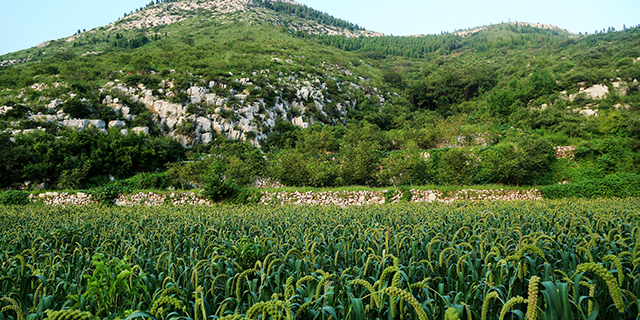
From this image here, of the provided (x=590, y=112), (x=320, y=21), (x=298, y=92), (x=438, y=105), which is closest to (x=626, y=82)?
(x=590, y=112)

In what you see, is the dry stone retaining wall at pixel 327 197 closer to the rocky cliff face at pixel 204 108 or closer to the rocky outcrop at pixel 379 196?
the rocky outcrop at pixel 379 196

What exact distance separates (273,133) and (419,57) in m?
96.4

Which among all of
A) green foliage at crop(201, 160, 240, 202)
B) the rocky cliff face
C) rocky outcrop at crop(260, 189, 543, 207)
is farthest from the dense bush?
the rocky cliff face

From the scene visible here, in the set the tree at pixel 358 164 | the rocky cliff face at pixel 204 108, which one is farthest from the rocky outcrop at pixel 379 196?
the rocky cliff face at pixel 204 108

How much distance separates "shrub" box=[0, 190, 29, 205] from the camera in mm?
22766

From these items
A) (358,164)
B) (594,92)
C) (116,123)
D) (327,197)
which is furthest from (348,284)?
(594,92)

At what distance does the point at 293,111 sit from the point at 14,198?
139ft

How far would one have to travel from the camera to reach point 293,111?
5875 centimetres

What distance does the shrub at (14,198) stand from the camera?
74.7ft

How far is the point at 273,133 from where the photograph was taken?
163 ft

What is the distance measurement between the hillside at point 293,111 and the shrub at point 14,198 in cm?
560

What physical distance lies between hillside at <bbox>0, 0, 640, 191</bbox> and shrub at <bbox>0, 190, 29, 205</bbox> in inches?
221

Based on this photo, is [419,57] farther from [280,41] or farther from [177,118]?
[177,118]

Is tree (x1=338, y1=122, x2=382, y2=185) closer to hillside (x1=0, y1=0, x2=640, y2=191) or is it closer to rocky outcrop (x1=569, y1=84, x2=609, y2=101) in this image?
hillside (x1=0, y1=0, x2=640, y2=191)
